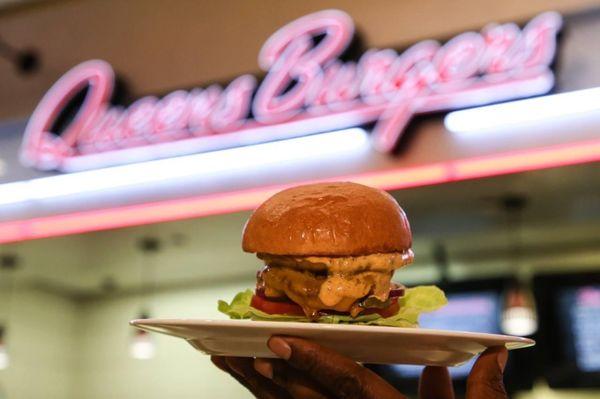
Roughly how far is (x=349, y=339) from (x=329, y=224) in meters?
0.37

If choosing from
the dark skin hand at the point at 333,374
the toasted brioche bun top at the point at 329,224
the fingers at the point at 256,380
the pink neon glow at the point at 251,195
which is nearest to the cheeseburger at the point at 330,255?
the toasted brioche bun top at the point at 329,224

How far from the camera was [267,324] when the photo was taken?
4.47ft

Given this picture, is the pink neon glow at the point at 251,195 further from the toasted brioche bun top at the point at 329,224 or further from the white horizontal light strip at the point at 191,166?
the toasted brioche bun top at the point at 329,224

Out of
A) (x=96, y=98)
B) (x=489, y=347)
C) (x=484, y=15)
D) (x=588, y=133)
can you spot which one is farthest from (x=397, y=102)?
(x=489, y=347)

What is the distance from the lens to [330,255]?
5.67 ft

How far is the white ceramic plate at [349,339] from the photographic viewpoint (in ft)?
4.49

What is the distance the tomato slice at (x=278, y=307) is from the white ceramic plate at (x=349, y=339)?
6.5 inches

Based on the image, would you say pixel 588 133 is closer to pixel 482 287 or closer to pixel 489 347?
pixel 482 287

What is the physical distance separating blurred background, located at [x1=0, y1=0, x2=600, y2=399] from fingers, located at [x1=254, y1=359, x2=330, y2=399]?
10.9 ft

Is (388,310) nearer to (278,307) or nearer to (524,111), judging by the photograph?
Answer: (278,307)

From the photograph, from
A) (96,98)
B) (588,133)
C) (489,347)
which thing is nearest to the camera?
(489,347)

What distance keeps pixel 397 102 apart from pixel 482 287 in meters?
1.40

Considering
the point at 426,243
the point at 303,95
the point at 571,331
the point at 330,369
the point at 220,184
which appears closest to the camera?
the point at 330,369

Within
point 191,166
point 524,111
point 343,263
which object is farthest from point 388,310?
point 191,166
